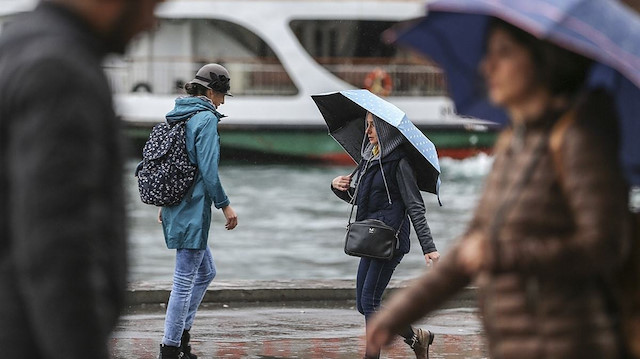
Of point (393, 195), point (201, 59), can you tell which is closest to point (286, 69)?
point (201, 59)

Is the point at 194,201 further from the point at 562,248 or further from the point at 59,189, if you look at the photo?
the point at 59,189

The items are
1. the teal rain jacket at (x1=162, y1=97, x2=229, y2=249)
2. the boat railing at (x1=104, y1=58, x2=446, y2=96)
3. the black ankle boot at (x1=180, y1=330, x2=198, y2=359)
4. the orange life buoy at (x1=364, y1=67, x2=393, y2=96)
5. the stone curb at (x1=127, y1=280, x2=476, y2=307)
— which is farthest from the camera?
the boat railing at (x1=104, y1=58, x2=446, y2=96)

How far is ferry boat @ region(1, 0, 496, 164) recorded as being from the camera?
97.9ft

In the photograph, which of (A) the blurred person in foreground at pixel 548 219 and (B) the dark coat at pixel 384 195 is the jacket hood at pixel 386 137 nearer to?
(B) the dark coat at pixel 384 195

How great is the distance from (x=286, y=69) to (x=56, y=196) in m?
29.2

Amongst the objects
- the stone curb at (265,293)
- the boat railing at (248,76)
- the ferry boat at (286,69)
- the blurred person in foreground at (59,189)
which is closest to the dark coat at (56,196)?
the blurred person in foreground at (59,189)

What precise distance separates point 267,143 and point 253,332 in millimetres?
21121

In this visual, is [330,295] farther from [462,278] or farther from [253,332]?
[462,278]

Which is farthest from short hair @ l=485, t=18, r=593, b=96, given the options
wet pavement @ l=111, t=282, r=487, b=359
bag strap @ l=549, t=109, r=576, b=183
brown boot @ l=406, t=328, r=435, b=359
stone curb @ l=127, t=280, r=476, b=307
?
stone curb @ l=127, t=280, r=476, b=307

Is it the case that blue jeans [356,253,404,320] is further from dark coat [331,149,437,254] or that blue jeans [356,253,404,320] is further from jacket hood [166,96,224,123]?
jacket hood [166,96,224,123]

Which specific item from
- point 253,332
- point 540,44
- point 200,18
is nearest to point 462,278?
point 540,44

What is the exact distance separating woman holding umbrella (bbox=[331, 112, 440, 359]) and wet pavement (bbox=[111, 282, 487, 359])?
87 cm

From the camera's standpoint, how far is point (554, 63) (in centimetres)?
291

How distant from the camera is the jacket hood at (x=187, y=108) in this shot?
7.01 metres
